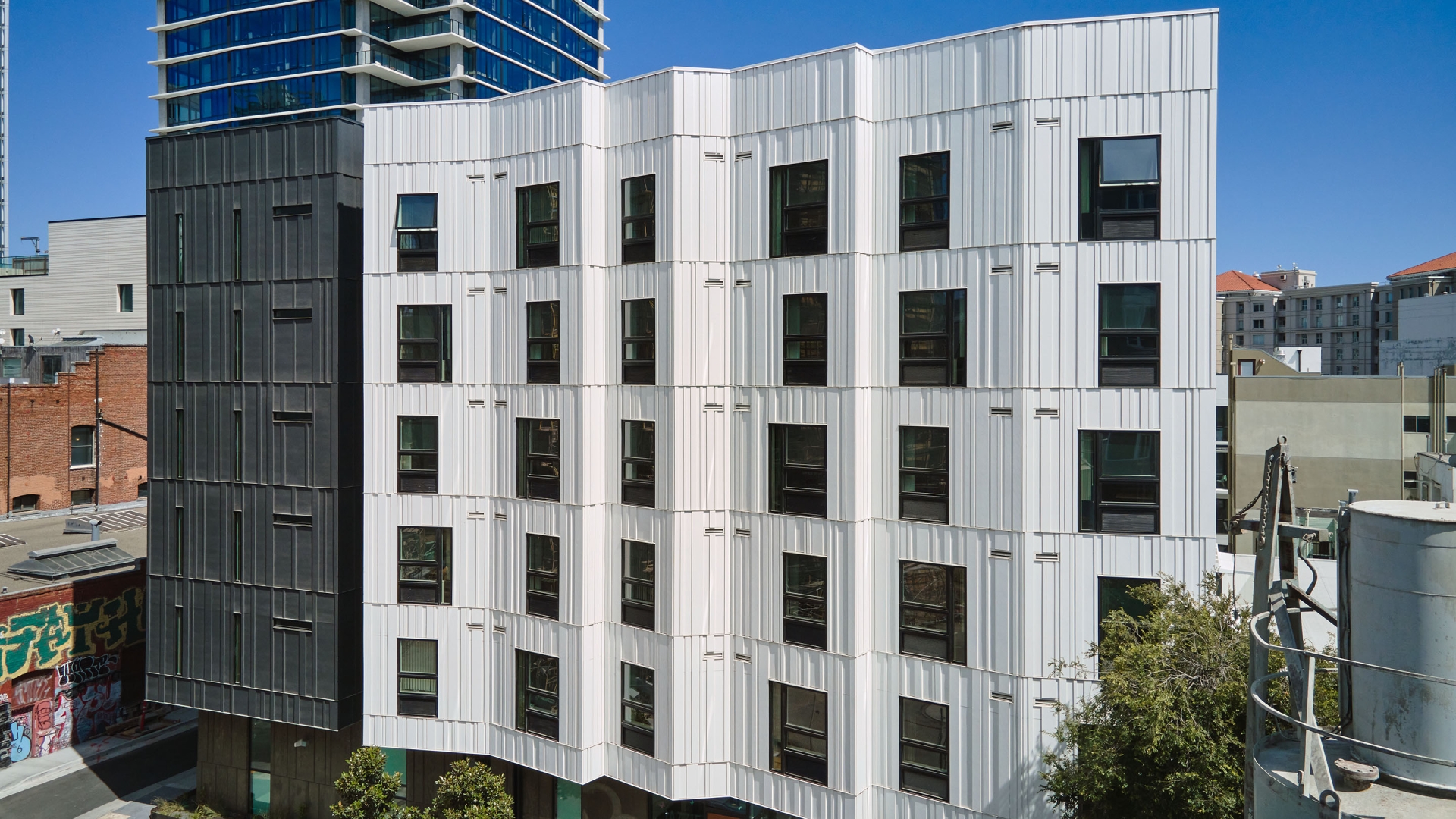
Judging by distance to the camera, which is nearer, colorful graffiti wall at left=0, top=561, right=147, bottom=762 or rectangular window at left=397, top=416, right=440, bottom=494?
rectangular window at left=397, top=416, right=440, bottom=494

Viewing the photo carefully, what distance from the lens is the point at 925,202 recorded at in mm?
18328

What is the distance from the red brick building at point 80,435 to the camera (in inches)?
1630

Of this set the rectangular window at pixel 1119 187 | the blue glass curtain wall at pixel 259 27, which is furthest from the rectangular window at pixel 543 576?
the blue glass curtain wall at pixel 259 27

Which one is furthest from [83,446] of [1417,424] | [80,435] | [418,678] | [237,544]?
[1417,424]

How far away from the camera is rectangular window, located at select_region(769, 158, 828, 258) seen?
1889cm

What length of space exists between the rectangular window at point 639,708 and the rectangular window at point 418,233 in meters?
10.6

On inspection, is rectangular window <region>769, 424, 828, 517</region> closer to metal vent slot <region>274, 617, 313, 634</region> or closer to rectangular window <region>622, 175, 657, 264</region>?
rectangular window <region>622, 175, 657, 264</region>

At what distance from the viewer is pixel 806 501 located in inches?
749

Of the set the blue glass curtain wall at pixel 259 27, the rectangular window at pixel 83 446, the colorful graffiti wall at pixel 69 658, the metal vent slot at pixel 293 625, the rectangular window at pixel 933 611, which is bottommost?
the colorful graffiti wall at pixel 69 658

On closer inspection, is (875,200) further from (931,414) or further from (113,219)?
(113,219)

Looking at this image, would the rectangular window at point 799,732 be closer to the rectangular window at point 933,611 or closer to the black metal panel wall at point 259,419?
the rectangular window at point 933,611

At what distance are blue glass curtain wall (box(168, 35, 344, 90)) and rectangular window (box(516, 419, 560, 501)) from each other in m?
62.7

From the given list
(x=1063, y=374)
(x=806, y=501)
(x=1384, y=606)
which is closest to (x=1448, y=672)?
(x=1384, y=606)

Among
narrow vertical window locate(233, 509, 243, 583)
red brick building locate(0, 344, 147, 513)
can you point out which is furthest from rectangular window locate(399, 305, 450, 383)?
red brick building locate(0, 344, 147, 513)
